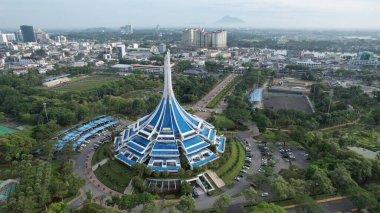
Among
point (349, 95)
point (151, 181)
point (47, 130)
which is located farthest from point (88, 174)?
point (349, 95)

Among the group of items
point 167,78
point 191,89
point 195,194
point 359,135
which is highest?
point 167,78

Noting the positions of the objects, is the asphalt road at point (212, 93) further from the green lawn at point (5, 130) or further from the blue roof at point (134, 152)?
the green lawn at point (5, 130)

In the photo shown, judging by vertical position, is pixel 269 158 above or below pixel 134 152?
below

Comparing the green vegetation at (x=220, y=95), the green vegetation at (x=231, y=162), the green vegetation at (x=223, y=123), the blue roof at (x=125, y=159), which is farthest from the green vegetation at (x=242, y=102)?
the blue roof at (x=125, y=159)

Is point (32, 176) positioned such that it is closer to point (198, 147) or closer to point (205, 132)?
point (198, 147)

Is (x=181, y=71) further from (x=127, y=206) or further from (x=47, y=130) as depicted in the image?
(x=127, y=206)

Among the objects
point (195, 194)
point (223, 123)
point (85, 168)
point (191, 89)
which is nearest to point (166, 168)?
point (195, 194)
